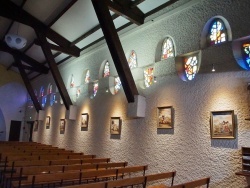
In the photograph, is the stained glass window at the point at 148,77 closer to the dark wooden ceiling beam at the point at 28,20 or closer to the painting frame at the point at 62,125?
the dark wooden ceiling beam at the point at 28,20

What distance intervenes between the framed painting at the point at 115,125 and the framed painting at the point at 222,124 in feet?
10.3

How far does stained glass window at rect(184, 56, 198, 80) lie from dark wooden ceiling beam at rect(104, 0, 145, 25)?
196cm

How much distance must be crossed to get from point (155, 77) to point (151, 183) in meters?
2.68

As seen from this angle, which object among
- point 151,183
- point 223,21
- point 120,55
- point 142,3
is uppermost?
point 142,3

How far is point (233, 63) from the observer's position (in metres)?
4.42

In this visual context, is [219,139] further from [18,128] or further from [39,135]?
[18,128]

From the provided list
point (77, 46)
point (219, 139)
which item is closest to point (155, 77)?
point (219, 139)

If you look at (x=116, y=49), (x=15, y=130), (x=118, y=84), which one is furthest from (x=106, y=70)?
(x=15, y=130)

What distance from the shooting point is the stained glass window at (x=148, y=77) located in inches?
249

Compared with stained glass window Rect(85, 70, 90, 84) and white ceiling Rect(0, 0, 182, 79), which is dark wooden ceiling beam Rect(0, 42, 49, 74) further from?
stained glass window Rect(85, 70, 90, 84)

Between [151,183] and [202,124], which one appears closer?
[202,124]

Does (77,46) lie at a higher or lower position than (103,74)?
higher

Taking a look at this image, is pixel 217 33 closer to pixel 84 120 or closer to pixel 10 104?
pixel 84 120

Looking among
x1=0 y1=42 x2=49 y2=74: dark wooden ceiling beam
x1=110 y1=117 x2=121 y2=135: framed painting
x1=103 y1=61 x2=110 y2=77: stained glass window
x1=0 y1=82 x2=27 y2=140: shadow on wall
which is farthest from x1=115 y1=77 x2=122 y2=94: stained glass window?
x1=0 y1=82 x2=27 y2=140: shadow on wall
